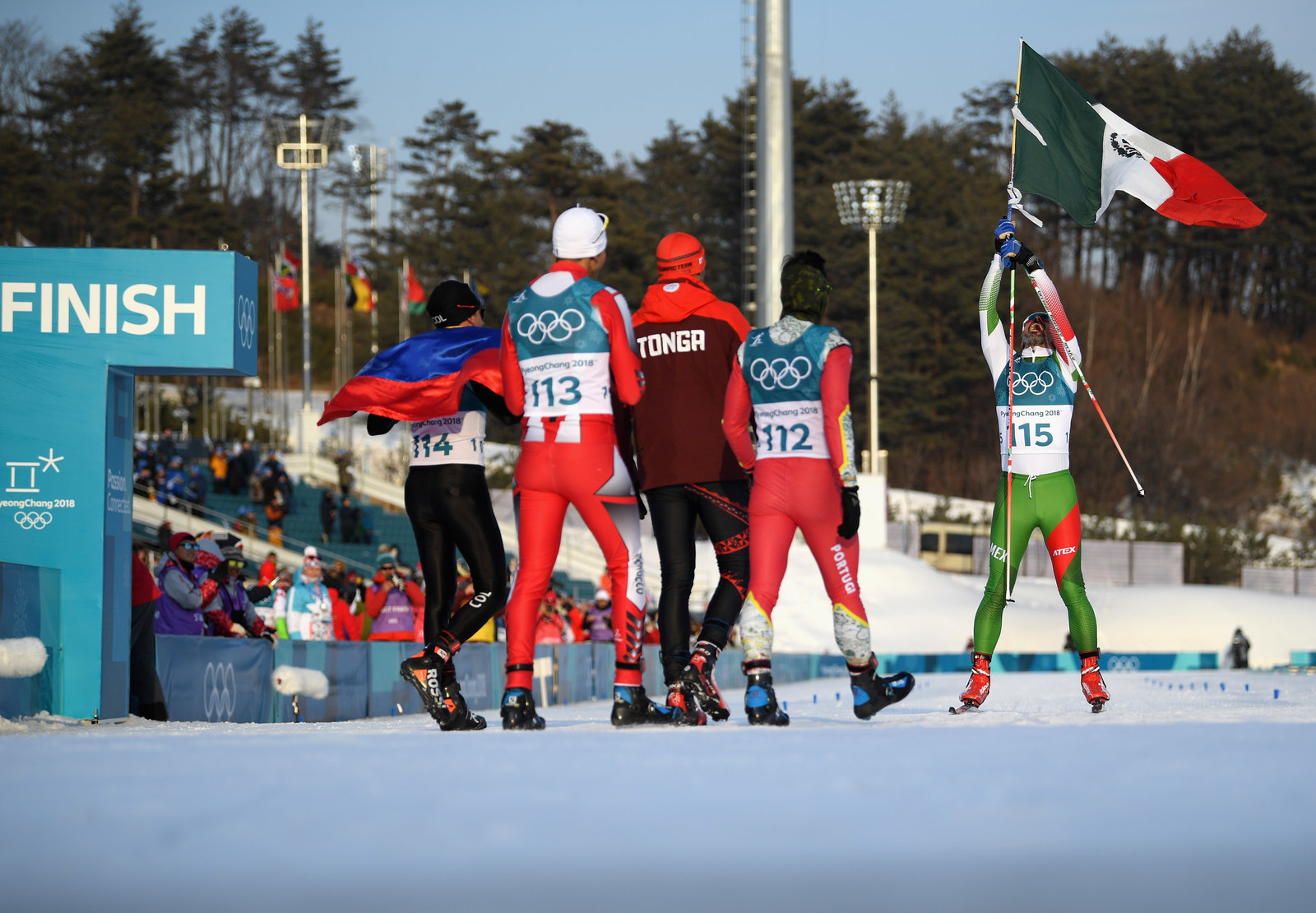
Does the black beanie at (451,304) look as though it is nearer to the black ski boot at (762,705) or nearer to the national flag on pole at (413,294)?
the black ski boot at (762,705)

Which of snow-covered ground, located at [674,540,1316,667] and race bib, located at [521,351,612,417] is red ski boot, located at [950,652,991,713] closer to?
race bib, located at [521,351,612,417]

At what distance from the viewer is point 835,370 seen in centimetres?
634

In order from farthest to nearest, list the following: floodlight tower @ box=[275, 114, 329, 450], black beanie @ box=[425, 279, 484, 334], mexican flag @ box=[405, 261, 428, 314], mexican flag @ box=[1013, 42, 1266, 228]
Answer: mexican flag @ box=[405, 261, 428, 314], floodlight tower @ box=[275, 114, 329, 450], mexican flag @ box=[1013, 42, 1266, 228], black beanie @ box=[425, 279, 484, 334]

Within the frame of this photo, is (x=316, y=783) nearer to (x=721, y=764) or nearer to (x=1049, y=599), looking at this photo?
(x=721, y=764)

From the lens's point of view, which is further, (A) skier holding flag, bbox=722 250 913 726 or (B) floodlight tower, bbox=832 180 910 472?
(B) floodlight tower, bbox=832 180 910 472

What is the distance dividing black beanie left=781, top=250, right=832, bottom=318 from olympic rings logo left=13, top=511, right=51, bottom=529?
12.6 ft

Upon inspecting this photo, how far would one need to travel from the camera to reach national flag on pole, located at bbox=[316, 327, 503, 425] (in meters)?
6.66

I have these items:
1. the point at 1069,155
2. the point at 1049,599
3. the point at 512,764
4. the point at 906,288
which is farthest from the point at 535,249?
the point at 512,764

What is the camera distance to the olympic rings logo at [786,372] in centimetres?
635

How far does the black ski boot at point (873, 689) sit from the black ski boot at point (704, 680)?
2.00ft

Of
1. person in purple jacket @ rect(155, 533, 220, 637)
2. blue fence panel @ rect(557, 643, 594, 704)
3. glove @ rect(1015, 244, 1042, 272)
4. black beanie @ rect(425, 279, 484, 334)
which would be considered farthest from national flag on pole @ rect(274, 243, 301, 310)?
glove @ rect(1015, 244, 1042, 272)

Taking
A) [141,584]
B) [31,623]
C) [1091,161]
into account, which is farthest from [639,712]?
[1091,161]

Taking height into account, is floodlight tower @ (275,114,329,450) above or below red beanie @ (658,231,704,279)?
above

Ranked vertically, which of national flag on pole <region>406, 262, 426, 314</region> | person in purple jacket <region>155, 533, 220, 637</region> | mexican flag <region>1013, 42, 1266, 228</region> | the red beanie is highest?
national flag on pole <region>406, 262, 426, 314</region>
